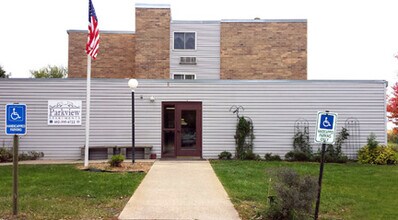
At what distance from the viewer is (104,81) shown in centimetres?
1677

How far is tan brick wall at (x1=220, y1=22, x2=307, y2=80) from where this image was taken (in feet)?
79.2

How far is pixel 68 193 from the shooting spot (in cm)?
854

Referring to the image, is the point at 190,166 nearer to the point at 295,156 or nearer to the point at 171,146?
the point at 171,146

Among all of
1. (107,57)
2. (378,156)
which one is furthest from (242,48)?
(378,156)

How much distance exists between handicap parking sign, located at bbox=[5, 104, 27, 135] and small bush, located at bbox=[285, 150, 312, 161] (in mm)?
Result: 12063

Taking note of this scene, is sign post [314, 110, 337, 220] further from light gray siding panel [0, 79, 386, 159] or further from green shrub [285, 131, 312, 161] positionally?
light gray siding panel [0, 79, 386, 159]

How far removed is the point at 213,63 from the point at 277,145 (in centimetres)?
923

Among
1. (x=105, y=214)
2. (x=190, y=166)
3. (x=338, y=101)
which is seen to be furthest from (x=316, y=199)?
(x=338, y=101)

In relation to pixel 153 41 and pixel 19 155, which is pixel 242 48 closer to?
pixel 153 41

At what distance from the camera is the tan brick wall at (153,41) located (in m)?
23.8

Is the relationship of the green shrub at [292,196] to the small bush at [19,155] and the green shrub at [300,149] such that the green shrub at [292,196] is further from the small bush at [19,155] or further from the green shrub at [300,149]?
the small bush at [19,155]

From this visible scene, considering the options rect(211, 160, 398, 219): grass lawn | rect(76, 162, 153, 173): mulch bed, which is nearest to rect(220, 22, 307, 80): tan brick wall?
rect(211, 160, 398, 219): grass lawn

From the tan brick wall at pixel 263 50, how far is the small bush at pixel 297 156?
8.47 meters

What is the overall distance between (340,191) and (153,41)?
A: 17.0 meters
